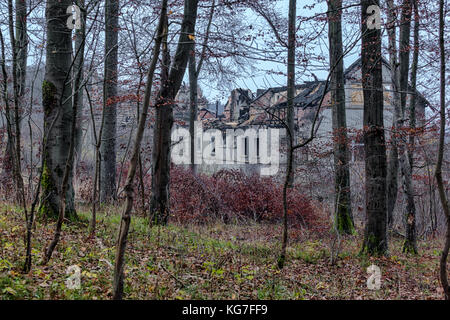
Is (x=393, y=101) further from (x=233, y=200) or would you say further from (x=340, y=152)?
Answer: (x=233, y=200)

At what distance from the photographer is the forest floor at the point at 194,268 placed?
4.27 meters

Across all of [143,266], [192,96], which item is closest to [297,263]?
[143,266]

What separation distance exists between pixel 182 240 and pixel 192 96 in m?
8.85

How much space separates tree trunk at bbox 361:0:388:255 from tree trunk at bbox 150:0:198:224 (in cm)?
380

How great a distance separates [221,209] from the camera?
11.5 metres

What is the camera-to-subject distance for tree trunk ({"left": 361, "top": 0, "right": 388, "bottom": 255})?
23.6 ft

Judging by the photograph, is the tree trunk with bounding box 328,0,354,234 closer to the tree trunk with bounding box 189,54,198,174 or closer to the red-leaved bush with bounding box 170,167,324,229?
the red-leaved bush with bounding box 170,167,324,229

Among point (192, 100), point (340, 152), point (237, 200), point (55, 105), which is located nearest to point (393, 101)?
point (340, 152)

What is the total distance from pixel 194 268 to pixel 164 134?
3930 millimetres

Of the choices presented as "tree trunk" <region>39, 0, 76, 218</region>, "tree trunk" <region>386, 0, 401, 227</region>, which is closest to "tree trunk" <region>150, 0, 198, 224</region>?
"tree trunk" <region>39, 0, 76, 218</region>

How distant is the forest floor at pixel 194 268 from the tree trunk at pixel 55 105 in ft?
1.90

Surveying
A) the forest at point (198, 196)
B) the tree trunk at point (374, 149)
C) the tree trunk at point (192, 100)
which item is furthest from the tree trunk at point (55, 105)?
the tree trunk at point (192, 100)

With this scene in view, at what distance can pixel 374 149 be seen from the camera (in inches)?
283

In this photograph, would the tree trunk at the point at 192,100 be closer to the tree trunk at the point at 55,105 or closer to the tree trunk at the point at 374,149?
the tree trunk at the point at 55,105
